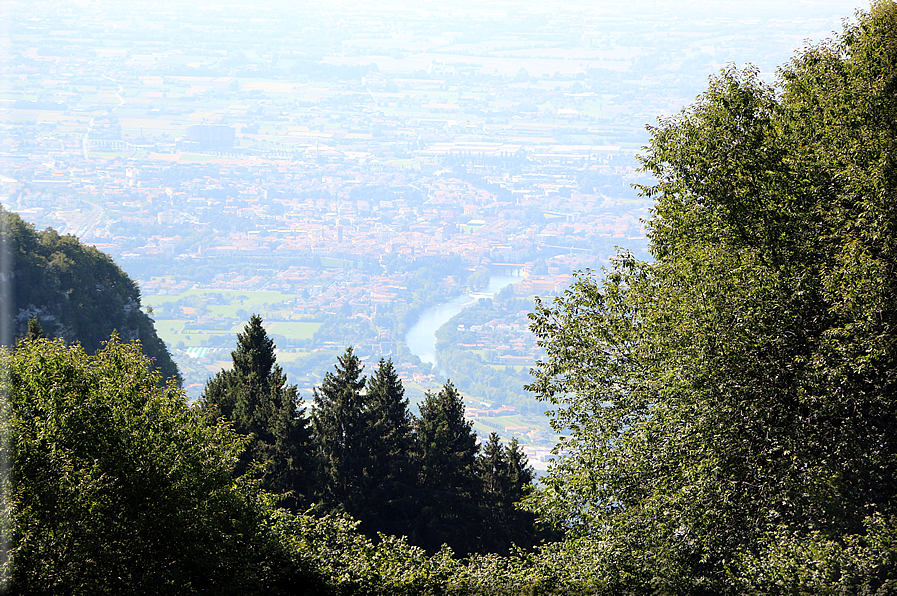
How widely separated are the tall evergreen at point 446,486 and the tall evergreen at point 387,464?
99 cm

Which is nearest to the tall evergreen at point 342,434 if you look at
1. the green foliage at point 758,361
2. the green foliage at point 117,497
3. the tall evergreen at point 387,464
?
the tall evergreen at point 387,464

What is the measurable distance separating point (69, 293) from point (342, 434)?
57.9 metres

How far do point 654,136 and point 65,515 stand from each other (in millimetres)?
20596

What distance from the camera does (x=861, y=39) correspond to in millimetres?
22422

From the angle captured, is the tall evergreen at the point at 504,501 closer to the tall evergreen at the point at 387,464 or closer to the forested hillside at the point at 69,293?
the tall evergreen at the point at 387,464

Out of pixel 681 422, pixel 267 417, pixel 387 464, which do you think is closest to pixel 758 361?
pixel 681 422

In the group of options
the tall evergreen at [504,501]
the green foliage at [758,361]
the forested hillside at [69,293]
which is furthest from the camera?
the forested hillside at [69,293]

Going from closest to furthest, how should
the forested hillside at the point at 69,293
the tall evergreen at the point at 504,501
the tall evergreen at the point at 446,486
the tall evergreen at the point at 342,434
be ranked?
1. the tall evergreen at the point at 342,434
2. the tall evergreen at the point at 446,486
3. the tall evergreen at the point at 504,501
4. the forested hillside at the point at 69,293

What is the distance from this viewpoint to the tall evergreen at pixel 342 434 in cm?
4550

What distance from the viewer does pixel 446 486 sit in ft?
156

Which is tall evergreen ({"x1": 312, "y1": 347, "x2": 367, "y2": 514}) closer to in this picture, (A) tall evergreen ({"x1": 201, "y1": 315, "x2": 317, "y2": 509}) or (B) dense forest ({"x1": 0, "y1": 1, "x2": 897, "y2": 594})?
(A) tall evergreen ({"x1": 201, "y1": 315, "x2": 317, "y2": 509})

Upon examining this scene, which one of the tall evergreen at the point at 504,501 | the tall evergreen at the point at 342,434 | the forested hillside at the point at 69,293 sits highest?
the forested hillside at the point at 69,293

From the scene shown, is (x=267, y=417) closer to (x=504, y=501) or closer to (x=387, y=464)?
(x=387, y=464)

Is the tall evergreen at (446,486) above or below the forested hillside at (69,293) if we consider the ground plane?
below
